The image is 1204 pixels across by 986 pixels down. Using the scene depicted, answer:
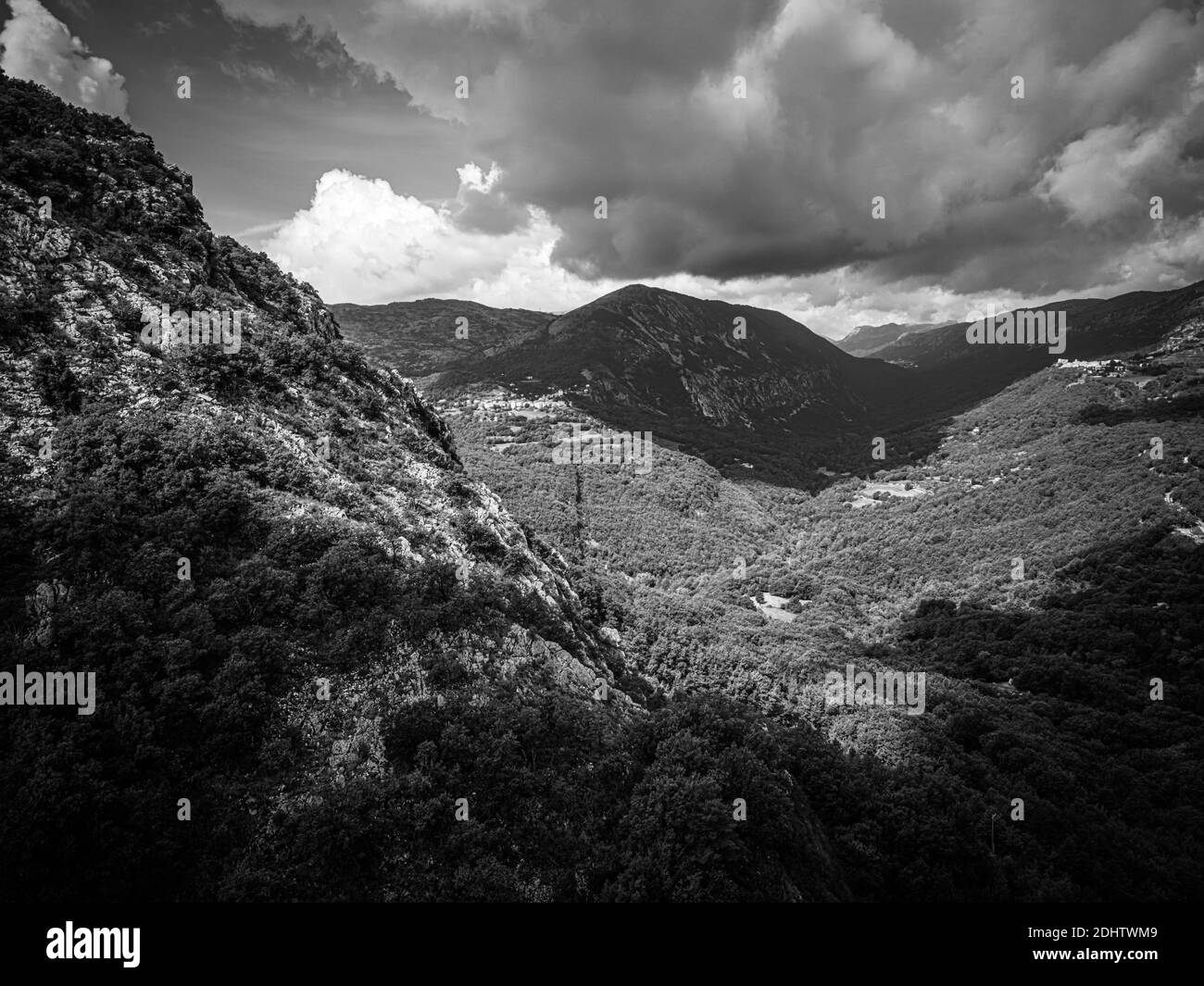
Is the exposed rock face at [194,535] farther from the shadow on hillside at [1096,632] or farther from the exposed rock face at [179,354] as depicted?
the shadow on hillside at [1096,632]

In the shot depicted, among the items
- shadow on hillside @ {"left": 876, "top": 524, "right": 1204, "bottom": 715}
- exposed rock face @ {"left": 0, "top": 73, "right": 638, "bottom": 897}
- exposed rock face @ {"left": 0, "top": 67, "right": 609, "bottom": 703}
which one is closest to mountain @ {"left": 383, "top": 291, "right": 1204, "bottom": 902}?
shadow on hillside @ {"left": 876, "top": 524, "right": 1204, "bottom": 715}

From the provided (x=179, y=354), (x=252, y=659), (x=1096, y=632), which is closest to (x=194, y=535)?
(x=252, y=659)

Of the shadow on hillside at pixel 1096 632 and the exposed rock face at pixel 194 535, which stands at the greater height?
the exposed rock face at pixel 194 535

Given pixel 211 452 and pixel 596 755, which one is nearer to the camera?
pixel 596 755

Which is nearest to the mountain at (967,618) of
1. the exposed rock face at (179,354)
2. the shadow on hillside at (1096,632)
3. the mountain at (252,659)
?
the shadow on hillside at (1096,632)

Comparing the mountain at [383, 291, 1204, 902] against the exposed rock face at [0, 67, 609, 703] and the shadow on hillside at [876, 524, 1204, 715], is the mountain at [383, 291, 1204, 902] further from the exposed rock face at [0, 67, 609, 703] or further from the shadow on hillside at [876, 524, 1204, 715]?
the exposed rock face at [0, 67, 609, 703]

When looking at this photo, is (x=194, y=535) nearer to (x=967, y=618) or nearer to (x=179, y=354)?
(x=179, y=354)
